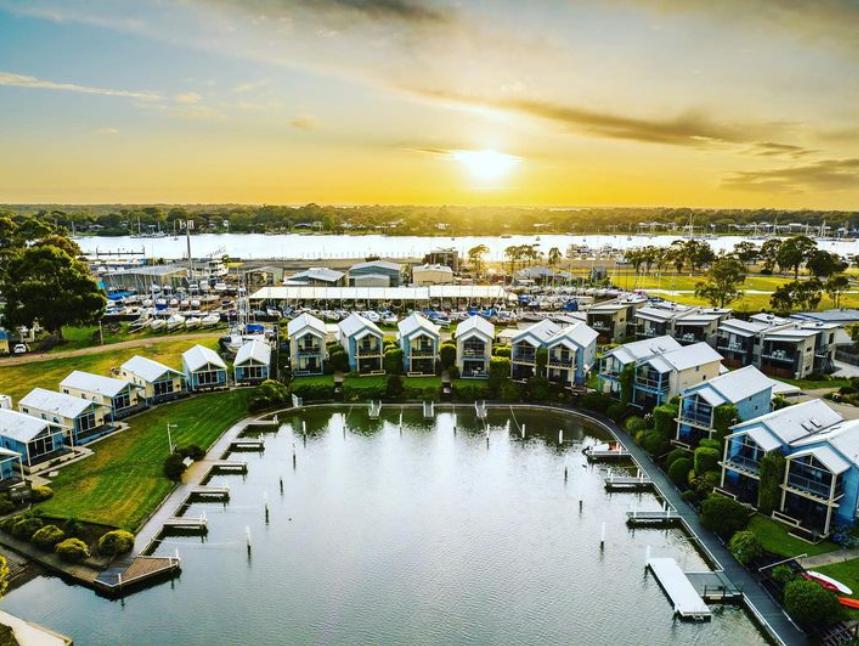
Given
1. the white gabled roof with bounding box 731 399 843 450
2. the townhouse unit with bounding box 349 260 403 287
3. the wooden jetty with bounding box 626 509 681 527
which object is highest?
the townhouse unit with bounding box 349 260 403 287

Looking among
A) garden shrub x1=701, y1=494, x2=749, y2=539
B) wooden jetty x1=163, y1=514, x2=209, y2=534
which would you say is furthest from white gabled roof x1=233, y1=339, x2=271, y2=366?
garden shrub x1=701, y1=494, x2=749, y2=539

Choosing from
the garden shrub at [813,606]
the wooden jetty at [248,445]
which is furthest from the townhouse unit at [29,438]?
the garden shrub at [813,606]

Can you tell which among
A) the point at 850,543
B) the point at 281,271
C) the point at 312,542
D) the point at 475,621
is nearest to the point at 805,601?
the point at 850,543

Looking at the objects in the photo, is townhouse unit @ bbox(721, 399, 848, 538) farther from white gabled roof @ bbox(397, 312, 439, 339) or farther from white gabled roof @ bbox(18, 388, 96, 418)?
white gabled roof @ bbox(18, 388, 96, 418)

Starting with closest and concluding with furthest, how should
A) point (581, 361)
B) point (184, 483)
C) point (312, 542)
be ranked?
point (312, 542)
point (184, 483)
point (581, 361)

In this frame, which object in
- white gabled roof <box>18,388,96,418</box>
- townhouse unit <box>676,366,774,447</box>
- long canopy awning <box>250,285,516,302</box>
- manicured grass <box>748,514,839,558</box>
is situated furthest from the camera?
long canopy awning <box>250,285,516,302</box>

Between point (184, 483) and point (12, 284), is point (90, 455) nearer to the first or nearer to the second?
point (184, 483)
